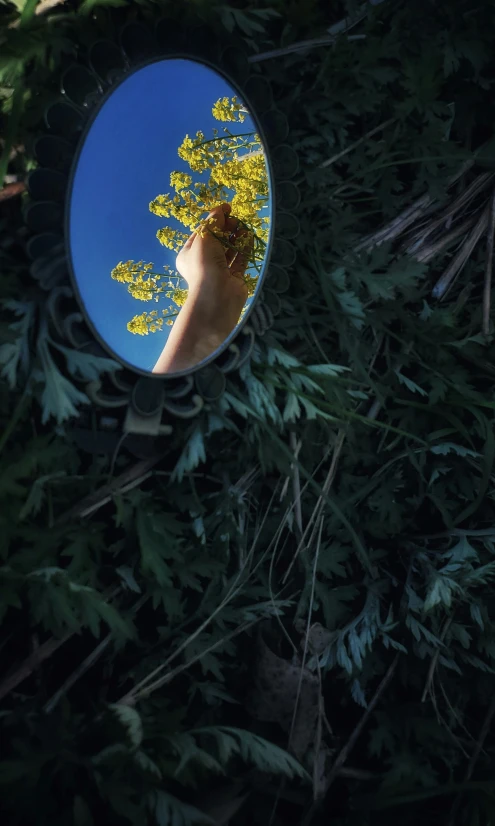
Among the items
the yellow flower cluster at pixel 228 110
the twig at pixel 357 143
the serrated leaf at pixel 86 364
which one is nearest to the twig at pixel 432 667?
the serrated leaf at pixel 86 364

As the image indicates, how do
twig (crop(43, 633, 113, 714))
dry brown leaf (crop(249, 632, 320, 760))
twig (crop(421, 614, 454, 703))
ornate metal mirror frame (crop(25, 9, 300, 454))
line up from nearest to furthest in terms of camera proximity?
ornate metal mirror frame (crop(25, 9, 300, 454))
twig (crop(43, 633, 113, 714))
dry brown leaf (crop(249, 632, 320, 760))
twig (crop(421, 614, 454, 703))

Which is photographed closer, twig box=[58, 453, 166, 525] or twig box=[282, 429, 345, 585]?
twig box=[58, 453, 166, 525]

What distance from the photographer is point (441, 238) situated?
195 cm

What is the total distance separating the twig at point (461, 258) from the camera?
196cm

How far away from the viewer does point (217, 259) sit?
59.5 inches

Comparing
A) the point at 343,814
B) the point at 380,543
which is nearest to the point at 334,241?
the point at 380,543

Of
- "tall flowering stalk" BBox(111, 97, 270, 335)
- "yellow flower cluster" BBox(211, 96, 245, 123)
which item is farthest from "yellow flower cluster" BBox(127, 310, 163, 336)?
"yellow flower cluster" BBox(211, 96, 245, 123)

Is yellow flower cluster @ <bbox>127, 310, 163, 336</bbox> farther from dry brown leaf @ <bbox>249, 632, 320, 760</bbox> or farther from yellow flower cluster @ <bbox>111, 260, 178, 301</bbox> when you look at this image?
dry brown leaf @ <bbox>249, 632, 320, 760</bbox>

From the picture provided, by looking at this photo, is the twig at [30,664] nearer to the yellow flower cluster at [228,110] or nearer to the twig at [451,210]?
the yellow flower cluster at [228,110]

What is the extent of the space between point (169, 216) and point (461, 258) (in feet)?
3.28

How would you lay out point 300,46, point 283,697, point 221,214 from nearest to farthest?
point 221,214
point 300,46
point 283,697

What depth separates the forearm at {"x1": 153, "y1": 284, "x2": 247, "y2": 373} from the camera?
1.46m

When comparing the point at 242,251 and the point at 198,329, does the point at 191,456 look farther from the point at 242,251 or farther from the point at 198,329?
the point at 242,251

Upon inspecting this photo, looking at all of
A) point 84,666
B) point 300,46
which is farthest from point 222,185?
point 84,666
